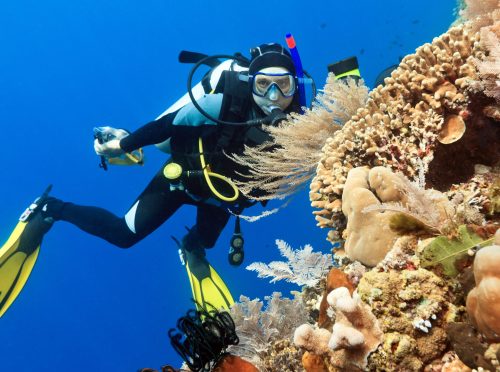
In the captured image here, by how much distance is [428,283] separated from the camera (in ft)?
5.95

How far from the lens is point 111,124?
74.1 metres

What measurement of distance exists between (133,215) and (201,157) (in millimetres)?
2761

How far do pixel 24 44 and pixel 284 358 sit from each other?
3483 inches

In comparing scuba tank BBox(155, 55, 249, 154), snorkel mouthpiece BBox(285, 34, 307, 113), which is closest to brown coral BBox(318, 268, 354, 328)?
snorkel mouthpiece BBox(285, 34, 307, 113)

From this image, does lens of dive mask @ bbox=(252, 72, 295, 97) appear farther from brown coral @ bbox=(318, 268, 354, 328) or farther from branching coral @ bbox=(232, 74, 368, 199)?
brown coral @ bbox=(318, 268, 354, 328)

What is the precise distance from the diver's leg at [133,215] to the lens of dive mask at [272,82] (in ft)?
8.33

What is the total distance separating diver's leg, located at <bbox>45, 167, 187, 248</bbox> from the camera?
24.2ft

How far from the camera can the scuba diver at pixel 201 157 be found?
551 cm

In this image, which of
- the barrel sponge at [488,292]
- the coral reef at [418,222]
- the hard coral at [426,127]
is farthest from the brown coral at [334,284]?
the barrel sponge at [488,292]

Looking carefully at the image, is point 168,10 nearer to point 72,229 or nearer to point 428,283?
point 72,229

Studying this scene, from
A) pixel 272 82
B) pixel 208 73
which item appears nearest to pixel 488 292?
pixel 272 82

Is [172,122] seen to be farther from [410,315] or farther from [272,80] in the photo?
[410,315]

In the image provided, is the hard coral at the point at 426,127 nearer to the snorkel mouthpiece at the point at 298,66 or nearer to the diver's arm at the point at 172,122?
the snorkel mouthpiece at the point at 298,66

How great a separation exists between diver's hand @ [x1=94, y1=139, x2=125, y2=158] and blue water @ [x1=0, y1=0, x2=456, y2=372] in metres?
51.6
